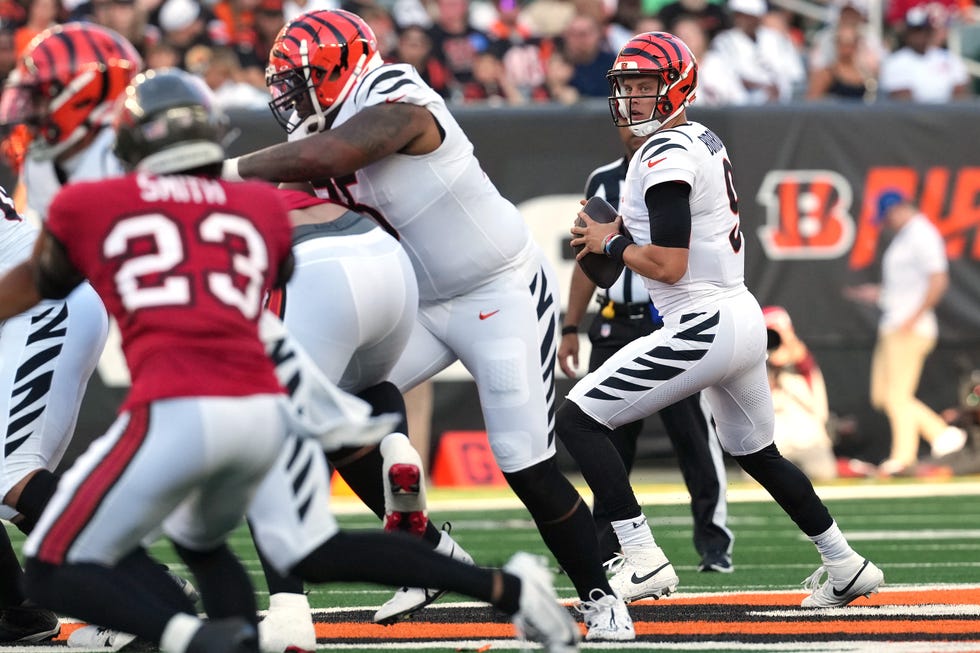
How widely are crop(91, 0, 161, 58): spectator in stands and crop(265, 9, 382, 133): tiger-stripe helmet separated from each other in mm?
6454

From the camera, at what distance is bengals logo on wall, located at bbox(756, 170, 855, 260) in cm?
1155

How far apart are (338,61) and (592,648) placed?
1.84 meters

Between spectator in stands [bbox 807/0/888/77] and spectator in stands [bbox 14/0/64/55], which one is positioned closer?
spectator in stands [bbox 14/0/64/55]

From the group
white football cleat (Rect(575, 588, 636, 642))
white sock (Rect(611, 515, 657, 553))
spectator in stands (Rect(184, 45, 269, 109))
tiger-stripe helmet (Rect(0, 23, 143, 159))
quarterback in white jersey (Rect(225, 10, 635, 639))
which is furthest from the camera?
spectator in stands (Rect(184, 45, 269, 109))

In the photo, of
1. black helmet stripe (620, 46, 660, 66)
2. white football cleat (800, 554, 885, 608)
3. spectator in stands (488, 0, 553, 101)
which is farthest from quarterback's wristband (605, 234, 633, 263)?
spectator in stands (488, 0, 553, 101)

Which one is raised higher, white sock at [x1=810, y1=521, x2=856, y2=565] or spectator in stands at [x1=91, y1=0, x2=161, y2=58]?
white sock at [x1=810, y1=521, x2=856, y2=565]

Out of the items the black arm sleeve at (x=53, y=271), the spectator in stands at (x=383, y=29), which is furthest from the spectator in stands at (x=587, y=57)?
the black arm sleeve at (x=53, y=271)

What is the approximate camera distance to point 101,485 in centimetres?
325

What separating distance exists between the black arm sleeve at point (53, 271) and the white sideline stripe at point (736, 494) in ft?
19.3

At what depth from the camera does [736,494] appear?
33.7 feet

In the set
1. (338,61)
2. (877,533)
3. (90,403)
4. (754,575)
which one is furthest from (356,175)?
(90,403)

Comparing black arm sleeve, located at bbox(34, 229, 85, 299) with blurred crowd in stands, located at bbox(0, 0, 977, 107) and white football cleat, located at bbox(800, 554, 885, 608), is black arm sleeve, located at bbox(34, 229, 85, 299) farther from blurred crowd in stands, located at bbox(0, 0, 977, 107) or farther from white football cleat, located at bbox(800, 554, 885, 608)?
blurred crowd in stands, located at bbox(0, 0, 977, 107)

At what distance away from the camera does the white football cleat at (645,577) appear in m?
5.37

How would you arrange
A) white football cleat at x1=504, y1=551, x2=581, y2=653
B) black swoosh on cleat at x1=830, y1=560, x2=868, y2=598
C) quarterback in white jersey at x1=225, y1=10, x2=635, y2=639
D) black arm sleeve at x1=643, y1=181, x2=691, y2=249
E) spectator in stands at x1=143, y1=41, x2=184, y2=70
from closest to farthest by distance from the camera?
1. white football cleat at x1=504, y1=551, x2=581, y2=653
2. quarterback in white jersey at x1=225, y1=10, x2=635, y2=639
3. black arm sleeve at x1=643, y1=181, x2=691, y2=249
4. black swoosh on cleat at x1=830, y1=560, x2=868, y2=598
5. spectator in stands at x1=143, y1=41, x2=184, y2=70
